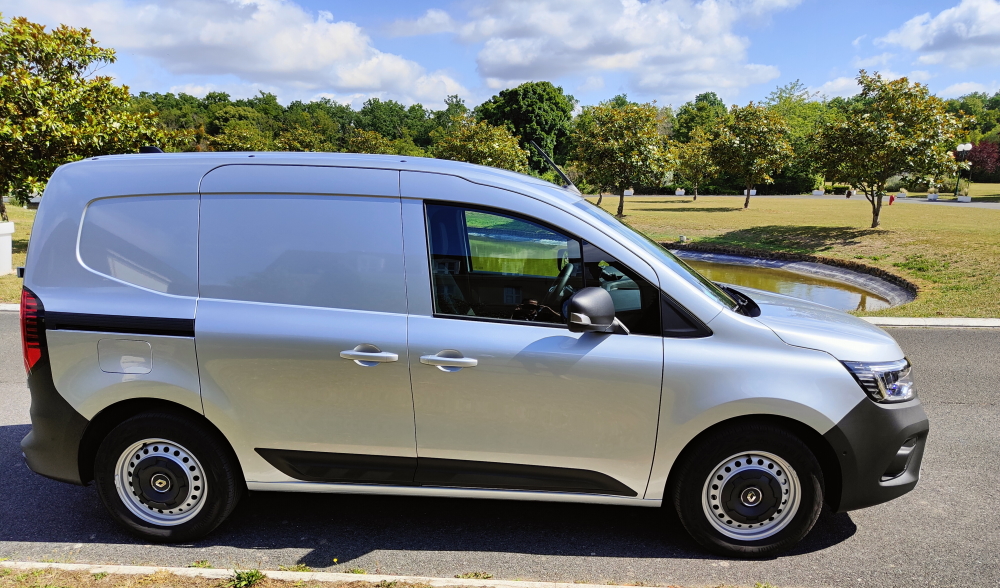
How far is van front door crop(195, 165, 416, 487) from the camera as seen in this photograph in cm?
342

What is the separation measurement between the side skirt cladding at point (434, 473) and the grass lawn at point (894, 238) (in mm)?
8618

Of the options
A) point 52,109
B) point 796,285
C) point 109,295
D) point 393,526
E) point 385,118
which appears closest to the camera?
point 109,295

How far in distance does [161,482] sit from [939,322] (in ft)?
32.0

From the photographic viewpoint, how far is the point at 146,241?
11.7 ft

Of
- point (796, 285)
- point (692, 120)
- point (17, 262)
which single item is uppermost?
point (692, 120)

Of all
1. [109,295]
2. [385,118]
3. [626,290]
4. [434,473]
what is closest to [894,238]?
[626,290]

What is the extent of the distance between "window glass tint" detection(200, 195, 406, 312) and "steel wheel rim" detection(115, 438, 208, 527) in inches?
35.1

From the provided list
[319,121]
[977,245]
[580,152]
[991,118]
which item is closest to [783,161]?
[580,152]

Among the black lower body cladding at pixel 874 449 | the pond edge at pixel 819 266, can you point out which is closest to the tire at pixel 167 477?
the black lower body cladding at pixel 874 449

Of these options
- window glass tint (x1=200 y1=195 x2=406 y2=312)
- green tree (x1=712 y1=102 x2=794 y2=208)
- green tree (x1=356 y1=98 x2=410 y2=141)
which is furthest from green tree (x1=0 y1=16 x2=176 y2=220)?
green tree (x1=356 y1=98 x2=410 y2=141)

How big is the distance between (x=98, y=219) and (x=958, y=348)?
29.1ft

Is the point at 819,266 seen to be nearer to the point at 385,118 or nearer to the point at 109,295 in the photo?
the point at 109,295

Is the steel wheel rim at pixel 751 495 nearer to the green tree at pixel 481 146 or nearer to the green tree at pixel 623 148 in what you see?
the green tree at pixel 481 146

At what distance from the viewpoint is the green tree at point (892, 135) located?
2014 cm
